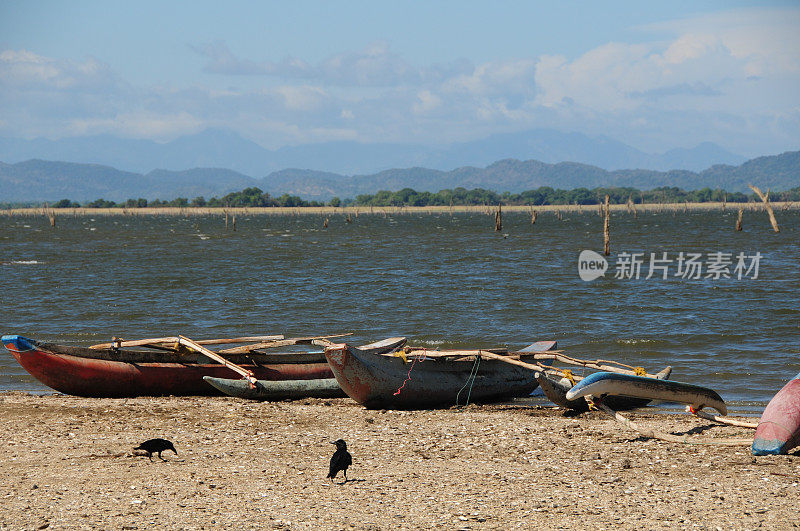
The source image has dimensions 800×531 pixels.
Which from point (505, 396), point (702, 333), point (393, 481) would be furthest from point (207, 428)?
point (702, 333)

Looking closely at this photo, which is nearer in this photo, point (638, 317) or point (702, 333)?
→ point (702, 333)

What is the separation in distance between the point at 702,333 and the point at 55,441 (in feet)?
53.9

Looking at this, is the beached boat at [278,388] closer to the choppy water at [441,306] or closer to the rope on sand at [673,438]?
the choppy water at [441,306]

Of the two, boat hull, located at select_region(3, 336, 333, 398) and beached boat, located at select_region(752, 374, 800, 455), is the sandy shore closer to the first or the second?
beached boat, located at select_region(752, 374, 800, 455)

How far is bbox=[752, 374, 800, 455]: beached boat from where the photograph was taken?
9852 mm

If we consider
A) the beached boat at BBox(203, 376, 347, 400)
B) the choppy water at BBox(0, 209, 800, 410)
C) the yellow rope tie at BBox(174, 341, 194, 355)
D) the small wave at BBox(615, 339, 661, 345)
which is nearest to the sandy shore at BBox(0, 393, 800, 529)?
the beached boat at BBox(203, 376, 347, 400)

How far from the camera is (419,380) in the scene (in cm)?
1341

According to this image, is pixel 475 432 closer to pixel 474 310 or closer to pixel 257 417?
pixel 257 417

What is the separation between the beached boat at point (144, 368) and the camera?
13.9m

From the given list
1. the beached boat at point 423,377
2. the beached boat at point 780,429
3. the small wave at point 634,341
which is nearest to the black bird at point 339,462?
the beached boat at point 423,377

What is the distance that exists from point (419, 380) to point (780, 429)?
18.5 feet

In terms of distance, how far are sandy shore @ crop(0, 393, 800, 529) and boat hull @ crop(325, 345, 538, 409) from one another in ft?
1.21

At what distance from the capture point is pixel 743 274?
38250 millimetres

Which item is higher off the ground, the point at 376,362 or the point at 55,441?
the point at 376,362
